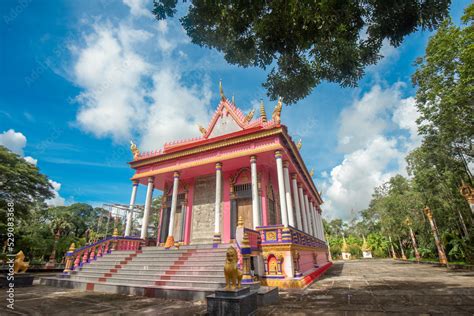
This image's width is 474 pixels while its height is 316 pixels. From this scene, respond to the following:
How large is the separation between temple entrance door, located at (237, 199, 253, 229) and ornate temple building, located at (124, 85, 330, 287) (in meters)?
0.04

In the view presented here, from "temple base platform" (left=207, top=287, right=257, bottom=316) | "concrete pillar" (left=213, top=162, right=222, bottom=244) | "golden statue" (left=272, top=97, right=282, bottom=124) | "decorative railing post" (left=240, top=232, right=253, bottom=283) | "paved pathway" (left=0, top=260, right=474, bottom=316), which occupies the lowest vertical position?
"paved pathway" (left=0, top=260, right=474, bottom=316)

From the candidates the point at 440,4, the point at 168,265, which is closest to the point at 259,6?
the point at 440,4

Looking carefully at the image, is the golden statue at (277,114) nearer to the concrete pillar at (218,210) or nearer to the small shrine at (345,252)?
the concrete pillar at (218,210)

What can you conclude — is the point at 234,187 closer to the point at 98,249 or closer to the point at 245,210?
the point at 245,210

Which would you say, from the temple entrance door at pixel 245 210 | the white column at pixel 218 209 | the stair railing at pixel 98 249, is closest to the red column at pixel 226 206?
the temple entrance door at pixel 245 210

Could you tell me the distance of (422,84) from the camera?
12172mm

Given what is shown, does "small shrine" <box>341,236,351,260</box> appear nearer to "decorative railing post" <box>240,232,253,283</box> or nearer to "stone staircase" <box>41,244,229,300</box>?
"stone staircase" <box>41,244,229,300</box>

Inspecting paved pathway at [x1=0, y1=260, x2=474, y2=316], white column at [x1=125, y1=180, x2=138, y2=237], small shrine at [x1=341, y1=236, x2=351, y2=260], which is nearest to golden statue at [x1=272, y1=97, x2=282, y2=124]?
paved pathway at [x1=0, y1=260, x2=474, y2=316]

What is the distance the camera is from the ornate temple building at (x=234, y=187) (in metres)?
9.29

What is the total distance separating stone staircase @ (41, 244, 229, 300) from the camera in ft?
22.4

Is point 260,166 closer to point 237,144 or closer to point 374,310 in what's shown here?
point 237,144

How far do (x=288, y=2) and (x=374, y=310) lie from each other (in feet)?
20.3

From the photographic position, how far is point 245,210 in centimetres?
1283


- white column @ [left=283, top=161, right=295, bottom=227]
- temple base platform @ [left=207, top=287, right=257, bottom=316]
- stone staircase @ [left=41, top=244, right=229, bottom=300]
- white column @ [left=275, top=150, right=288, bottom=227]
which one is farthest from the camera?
white column @ [left=283, top=161, right=295, bottom=227]
